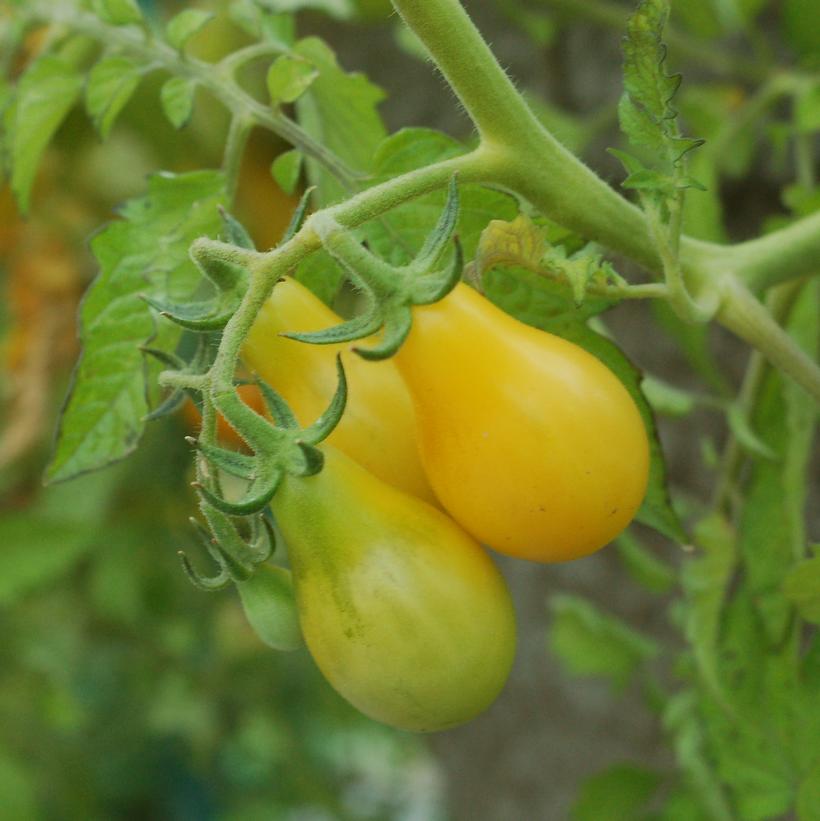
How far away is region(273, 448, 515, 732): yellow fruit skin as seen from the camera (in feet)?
1.51

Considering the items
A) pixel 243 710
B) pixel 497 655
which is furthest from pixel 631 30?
pixel 243 710

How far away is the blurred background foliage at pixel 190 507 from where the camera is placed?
1036mm

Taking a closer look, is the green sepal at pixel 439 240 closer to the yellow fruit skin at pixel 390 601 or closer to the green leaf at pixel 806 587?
the yellow fruit skin at pixel 390 601

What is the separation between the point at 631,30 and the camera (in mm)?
483

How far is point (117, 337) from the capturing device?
609 mm

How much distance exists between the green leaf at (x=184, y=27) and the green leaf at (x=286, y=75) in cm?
6

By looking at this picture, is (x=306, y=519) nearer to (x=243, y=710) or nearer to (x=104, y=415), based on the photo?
(x=104, y=415)

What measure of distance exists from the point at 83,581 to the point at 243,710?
0.44 meters

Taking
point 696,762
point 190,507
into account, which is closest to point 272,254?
point 696,762

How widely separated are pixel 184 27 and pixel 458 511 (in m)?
0.35

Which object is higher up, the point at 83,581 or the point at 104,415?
the point at 104,415

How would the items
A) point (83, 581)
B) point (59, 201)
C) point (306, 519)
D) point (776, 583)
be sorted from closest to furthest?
1. point (306, 519)
2. point (776, 583)
3. point (59, 201)
4. point (83, 581)

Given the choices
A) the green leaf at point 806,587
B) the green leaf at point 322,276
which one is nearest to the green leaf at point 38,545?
the green leaf at point 322,276

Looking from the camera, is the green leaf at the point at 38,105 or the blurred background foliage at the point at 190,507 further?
the blurred background foliage at the point at 190,507
